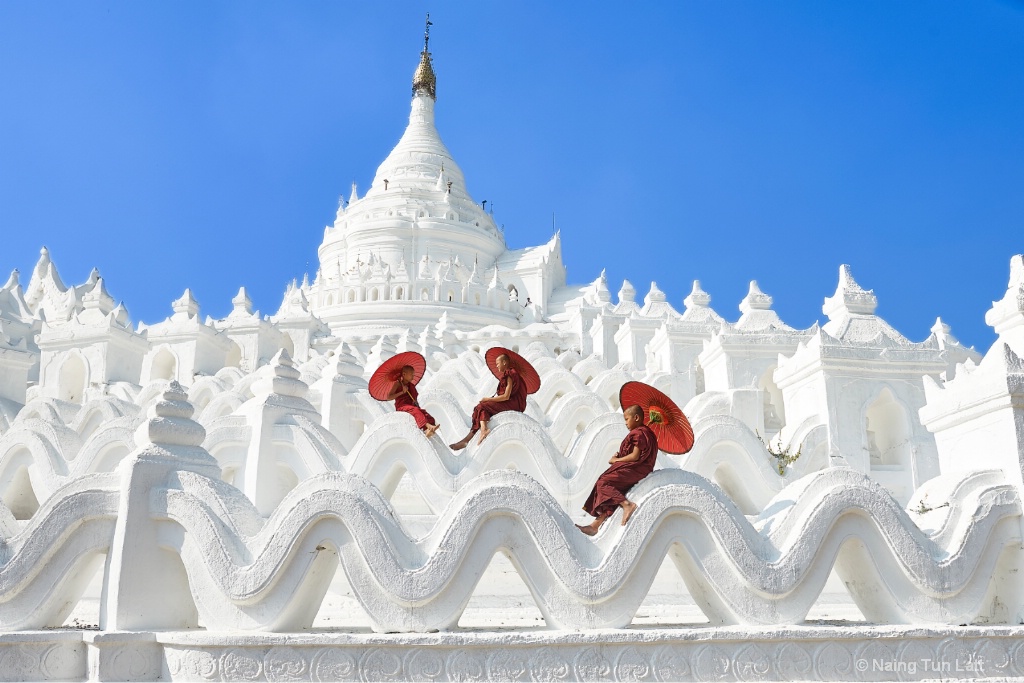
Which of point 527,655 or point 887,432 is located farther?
point 887,432

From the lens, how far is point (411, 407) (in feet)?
30.6

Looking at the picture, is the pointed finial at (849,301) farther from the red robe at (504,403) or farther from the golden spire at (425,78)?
the golden spire at (425,78)

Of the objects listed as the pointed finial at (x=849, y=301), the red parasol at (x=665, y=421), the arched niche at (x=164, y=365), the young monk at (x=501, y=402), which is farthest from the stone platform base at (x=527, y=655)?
the arched niche at (x=164, y=365)

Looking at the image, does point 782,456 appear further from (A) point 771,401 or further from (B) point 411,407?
(A) point 771,401

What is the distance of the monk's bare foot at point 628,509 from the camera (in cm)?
549

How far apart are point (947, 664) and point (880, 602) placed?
552 mm

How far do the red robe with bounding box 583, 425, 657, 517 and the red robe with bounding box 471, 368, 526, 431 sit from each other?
330 cm

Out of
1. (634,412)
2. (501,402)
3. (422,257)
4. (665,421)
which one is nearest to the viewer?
(634,412)

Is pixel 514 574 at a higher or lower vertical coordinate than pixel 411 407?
lower

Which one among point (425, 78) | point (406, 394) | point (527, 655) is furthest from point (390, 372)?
point (425, 78)

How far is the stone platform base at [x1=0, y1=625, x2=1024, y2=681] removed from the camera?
16.3ft

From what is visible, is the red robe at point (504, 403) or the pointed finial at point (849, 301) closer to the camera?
the red robe at point (504, 403)

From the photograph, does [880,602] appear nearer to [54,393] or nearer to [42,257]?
[54,393]

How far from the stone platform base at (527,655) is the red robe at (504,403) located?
4051 millimetres
